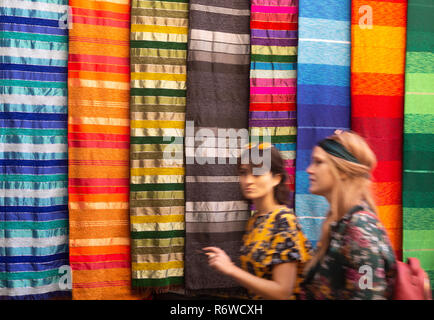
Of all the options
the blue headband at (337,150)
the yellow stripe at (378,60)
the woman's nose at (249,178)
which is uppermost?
the yellow stripe at (378,60)

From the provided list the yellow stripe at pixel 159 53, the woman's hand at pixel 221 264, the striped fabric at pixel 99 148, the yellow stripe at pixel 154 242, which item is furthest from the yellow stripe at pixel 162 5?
the woman's hand at pixel 221 264

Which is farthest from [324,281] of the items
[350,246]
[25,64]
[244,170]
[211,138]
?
[25,64]

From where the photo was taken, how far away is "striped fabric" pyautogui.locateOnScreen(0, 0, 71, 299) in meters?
1.91

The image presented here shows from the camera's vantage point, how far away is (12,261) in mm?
1904

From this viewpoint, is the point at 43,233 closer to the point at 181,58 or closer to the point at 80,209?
the point at 80,209

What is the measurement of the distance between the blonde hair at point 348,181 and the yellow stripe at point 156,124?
1.09 meters

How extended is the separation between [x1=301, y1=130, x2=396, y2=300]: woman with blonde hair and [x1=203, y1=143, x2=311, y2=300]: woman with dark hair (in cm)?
7

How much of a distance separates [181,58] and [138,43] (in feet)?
0.77

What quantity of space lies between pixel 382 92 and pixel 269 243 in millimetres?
1394

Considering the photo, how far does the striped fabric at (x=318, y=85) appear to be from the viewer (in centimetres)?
204

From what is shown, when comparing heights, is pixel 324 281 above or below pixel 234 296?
above
